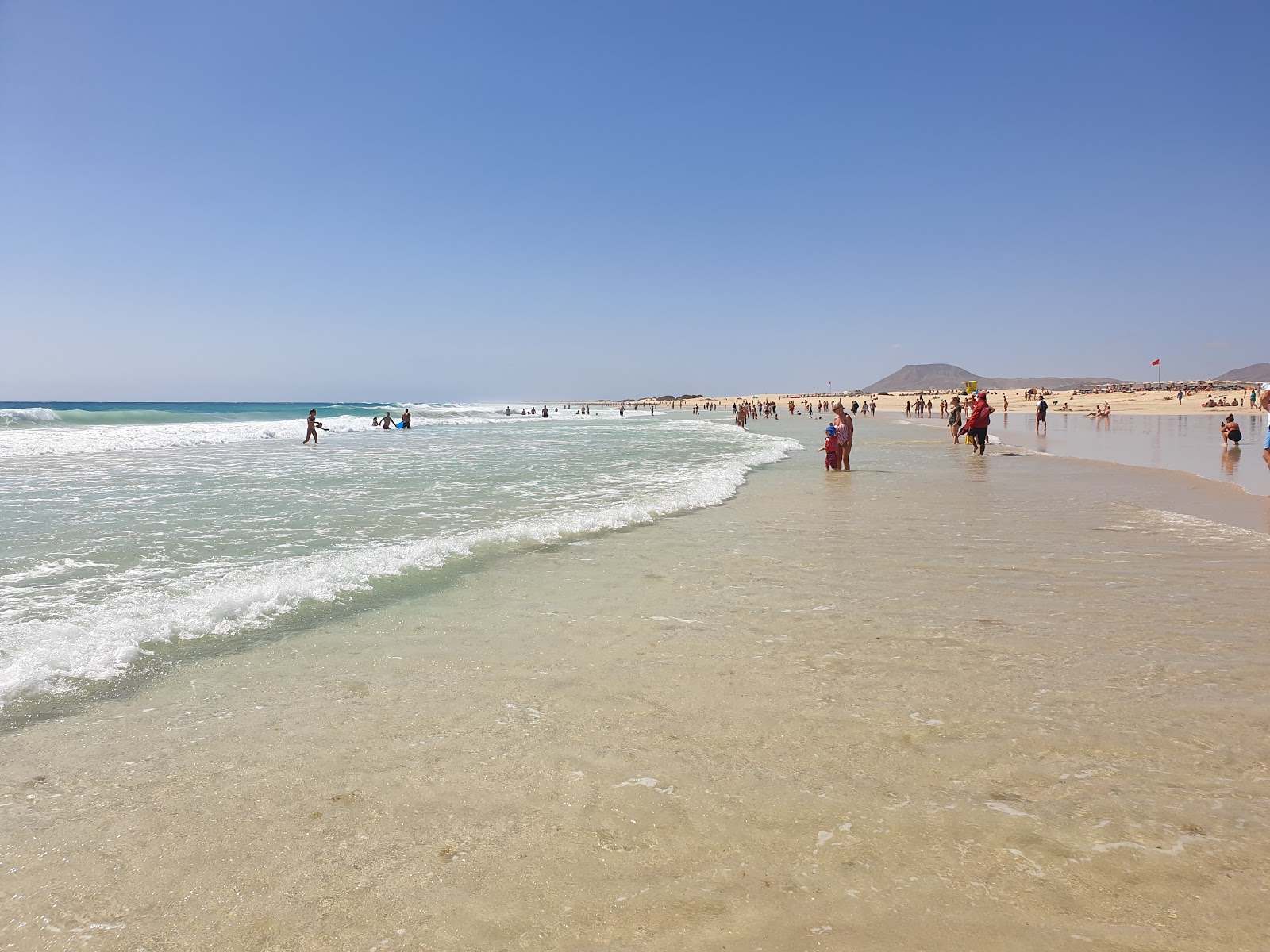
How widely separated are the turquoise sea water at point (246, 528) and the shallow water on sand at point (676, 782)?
27.1 inches

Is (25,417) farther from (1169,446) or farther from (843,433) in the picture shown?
(1169,446)

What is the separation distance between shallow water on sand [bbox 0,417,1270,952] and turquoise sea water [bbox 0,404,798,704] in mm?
688

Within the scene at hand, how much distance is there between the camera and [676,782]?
9.85 feet

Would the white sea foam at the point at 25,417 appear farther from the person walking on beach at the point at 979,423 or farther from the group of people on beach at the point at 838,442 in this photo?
the person walking on beach at the point at 979,423

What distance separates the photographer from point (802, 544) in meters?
8.30

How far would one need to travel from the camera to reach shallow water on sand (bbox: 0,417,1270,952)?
7.33 ft

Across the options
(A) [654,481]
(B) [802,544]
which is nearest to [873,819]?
(B) [802,544]

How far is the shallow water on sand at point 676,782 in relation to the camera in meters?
2.23

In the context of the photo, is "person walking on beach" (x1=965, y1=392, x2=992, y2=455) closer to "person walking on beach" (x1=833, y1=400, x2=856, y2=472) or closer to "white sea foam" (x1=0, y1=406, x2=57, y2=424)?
"person walking on beach" (x1=833, y1=400, x2=856, y2=472)

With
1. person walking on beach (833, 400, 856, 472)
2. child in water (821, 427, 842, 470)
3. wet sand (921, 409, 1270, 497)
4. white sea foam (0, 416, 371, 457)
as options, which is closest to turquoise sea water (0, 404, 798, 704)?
child in water (821, 427, 842, 470)

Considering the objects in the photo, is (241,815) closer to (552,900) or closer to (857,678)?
(552,900)

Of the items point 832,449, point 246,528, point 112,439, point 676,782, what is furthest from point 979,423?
point 112,439

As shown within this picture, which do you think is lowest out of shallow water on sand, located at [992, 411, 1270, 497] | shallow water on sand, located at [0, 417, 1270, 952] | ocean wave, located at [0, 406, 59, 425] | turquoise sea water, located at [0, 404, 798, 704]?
shallow water on sand, located at [0, 417, 1270, 952]

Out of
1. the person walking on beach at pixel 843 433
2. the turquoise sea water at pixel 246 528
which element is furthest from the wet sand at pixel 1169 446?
the turquoise sea water at pixel 246 528
